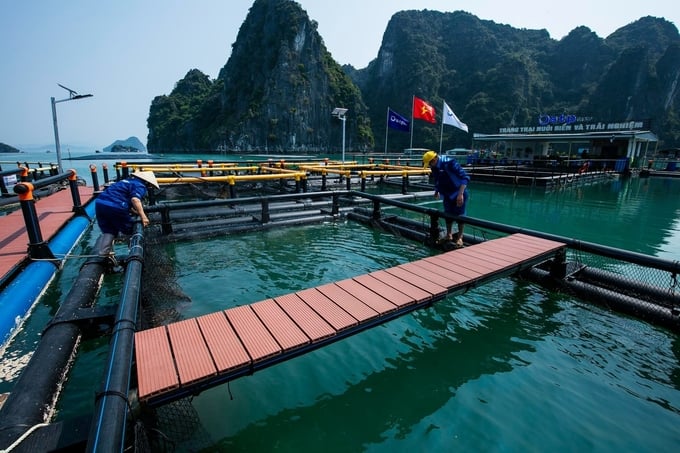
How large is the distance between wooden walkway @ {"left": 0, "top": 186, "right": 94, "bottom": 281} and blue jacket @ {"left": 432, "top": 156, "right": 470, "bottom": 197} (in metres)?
6.99

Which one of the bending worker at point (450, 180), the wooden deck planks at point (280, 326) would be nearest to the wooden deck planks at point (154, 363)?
the wooden deck planks at point (280, 326)

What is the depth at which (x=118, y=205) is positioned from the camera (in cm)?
535

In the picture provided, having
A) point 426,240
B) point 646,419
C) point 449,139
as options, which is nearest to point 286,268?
point 426,240

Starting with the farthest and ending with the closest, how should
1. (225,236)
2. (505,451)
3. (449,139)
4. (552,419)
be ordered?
(449,139), (225,236), (552,419), (505,451)

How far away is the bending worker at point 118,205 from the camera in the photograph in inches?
209

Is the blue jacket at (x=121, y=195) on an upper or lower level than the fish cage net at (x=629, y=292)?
upper

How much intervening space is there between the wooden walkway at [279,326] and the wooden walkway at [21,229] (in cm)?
341

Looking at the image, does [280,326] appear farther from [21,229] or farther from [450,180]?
[21,229]

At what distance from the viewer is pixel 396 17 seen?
135000 millimetres

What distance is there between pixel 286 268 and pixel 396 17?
157m

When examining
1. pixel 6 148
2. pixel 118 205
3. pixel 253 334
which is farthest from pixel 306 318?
pixel 6 148

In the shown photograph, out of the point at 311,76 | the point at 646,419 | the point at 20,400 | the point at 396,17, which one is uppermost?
the point at 396,17

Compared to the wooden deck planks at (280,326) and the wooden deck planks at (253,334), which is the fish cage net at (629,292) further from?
the wooden deck planks at (253,334)

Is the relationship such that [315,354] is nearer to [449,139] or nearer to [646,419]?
[646,419]
